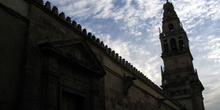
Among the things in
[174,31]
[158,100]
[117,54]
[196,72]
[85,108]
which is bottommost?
[85,108]

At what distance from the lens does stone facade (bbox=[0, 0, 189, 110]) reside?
25.7 feet

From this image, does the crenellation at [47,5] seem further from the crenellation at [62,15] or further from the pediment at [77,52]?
the pediment at [77,52]

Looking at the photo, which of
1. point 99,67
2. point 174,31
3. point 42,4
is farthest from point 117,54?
Result: point 174,31

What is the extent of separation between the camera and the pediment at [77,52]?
30.7 feet

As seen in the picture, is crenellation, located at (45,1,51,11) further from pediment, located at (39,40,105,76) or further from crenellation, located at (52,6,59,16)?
pediment, located at (39,40,105,76)

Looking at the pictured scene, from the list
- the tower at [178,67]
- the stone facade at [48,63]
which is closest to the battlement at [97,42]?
the stone facade at [48,63]

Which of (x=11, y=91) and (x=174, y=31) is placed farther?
(x=174, y=31)

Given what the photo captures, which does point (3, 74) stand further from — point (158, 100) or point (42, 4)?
point (158, 100)

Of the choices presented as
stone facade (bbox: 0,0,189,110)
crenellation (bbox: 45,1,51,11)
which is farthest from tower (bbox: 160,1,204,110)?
Answer: crenellation (bbox: 45,1,51,11)

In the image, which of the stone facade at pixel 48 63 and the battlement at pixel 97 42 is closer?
the stone facade at pixel 48 63

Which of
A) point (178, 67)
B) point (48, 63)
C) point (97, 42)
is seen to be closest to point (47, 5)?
point (48, 63)

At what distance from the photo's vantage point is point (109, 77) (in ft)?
45.3

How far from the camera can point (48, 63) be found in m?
9.06

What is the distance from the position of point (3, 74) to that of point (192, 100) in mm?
29181
